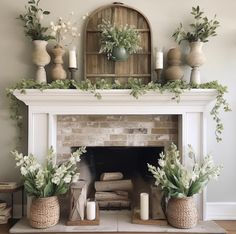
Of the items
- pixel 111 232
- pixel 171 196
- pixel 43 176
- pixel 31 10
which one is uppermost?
→ pixel 31 10

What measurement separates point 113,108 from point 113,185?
870mm

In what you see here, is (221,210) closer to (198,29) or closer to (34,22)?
(198,29)

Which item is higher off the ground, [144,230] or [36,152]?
[36,152]

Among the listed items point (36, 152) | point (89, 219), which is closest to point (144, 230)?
point (89, 219)

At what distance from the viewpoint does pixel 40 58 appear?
304cm

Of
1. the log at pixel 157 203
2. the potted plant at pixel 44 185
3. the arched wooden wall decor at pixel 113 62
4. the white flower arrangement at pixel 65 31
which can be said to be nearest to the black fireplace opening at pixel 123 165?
the log at pixel 157 203

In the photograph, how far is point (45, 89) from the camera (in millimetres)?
2920

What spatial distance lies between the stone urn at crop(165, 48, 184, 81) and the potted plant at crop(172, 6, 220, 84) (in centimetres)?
11

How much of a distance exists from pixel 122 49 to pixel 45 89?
834 millimetres

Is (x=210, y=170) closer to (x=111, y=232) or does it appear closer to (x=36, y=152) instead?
(x=111, y=232)

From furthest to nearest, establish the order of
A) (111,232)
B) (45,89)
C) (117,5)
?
1. (117,5)
2. (45,89)
3. (111,232)

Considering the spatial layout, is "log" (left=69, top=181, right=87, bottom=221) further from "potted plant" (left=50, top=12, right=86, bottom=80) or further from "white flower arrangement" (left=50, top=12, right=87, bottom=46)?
"white flower arrangement" (left=50, top=12, right=87, bottom=46)

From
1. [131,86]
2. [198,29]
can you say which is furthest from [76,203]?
[198,29]

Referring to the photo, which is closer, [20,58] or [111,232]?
[111,232]
